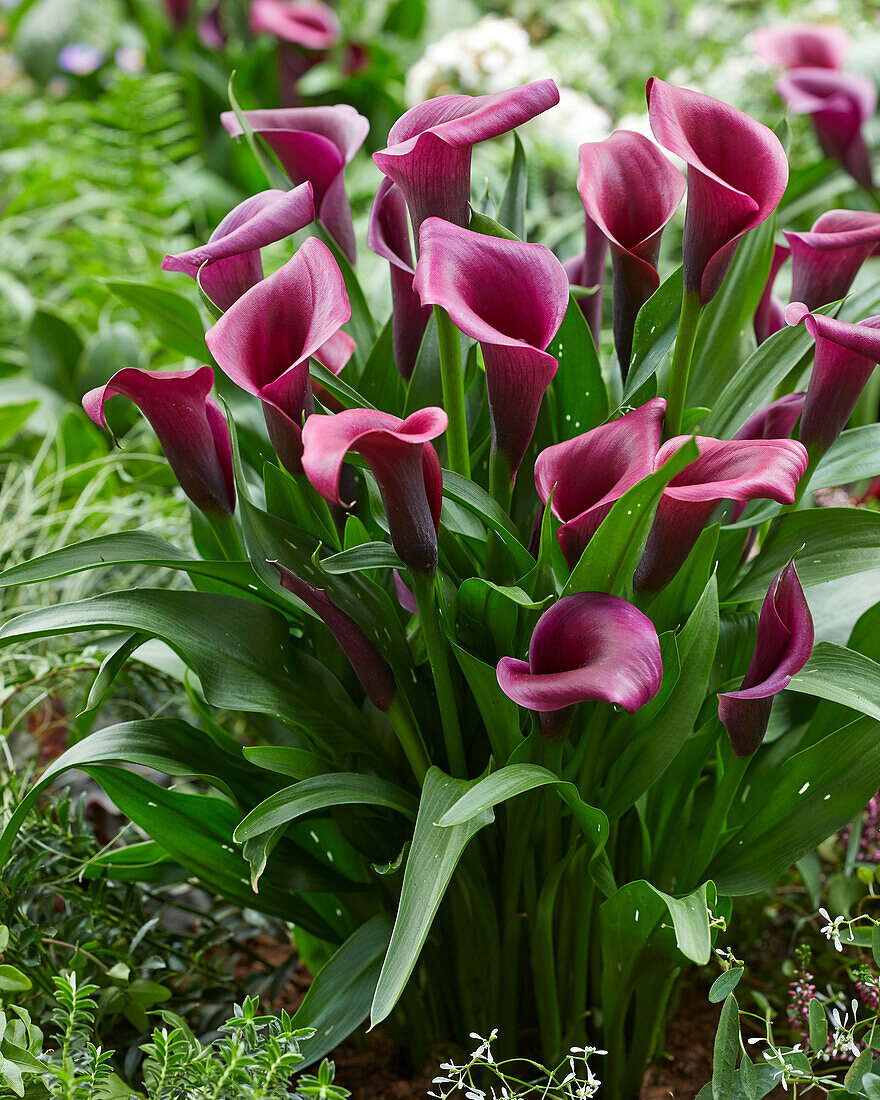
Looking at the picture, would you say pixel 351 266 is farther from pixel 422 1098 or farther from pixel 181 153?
pixel 181 153

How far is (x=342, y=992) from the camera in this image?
1.95ft

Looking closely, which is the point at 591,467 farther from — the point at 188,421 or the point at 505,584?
the point at 188,421

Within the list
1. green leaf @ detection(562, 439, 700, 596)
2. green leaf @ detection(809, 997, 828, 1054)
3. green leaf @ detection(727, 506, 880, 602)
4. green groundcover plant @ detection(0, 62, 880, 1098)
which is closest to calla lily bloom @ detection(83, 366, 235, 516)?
green groundcover plant @ detection(0, 62, 880, 1098)

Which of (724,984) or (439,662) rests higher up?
(439,662)

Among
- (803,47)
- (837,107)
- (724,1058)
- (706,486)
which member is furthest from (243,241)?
(803,47)

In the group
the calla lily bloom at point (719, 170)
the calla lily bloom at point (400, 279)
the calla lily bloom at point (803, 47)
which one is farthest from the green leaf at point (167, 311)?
the calla lily bloom at point (803, 47)

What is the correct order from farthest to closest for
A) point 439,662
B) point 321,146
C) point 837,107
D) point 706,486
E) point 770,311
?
1. point 837,107
2. point 770,311
3. point 321,146
4. point 439,662
5. point 706,486

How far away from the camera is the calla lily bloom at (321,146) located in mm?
629

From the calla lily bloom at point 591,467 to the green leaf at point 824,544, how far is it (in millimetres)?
158

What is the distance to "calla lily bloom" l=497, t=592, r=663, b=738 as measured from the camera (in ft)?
1.32

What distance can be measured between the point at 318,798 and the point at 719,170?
40 cm

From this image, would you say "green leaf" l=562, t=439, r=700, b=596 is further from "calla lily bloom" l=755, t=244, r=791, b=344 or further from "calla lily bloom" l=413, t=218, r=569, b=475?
"calla lily bloom" l=755, t=244, r=791, b=344

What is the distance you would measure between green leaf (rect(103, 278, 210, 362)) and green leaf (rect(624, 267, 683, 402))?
1.18 feet

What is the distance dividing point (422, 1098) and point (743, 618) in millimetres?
406
